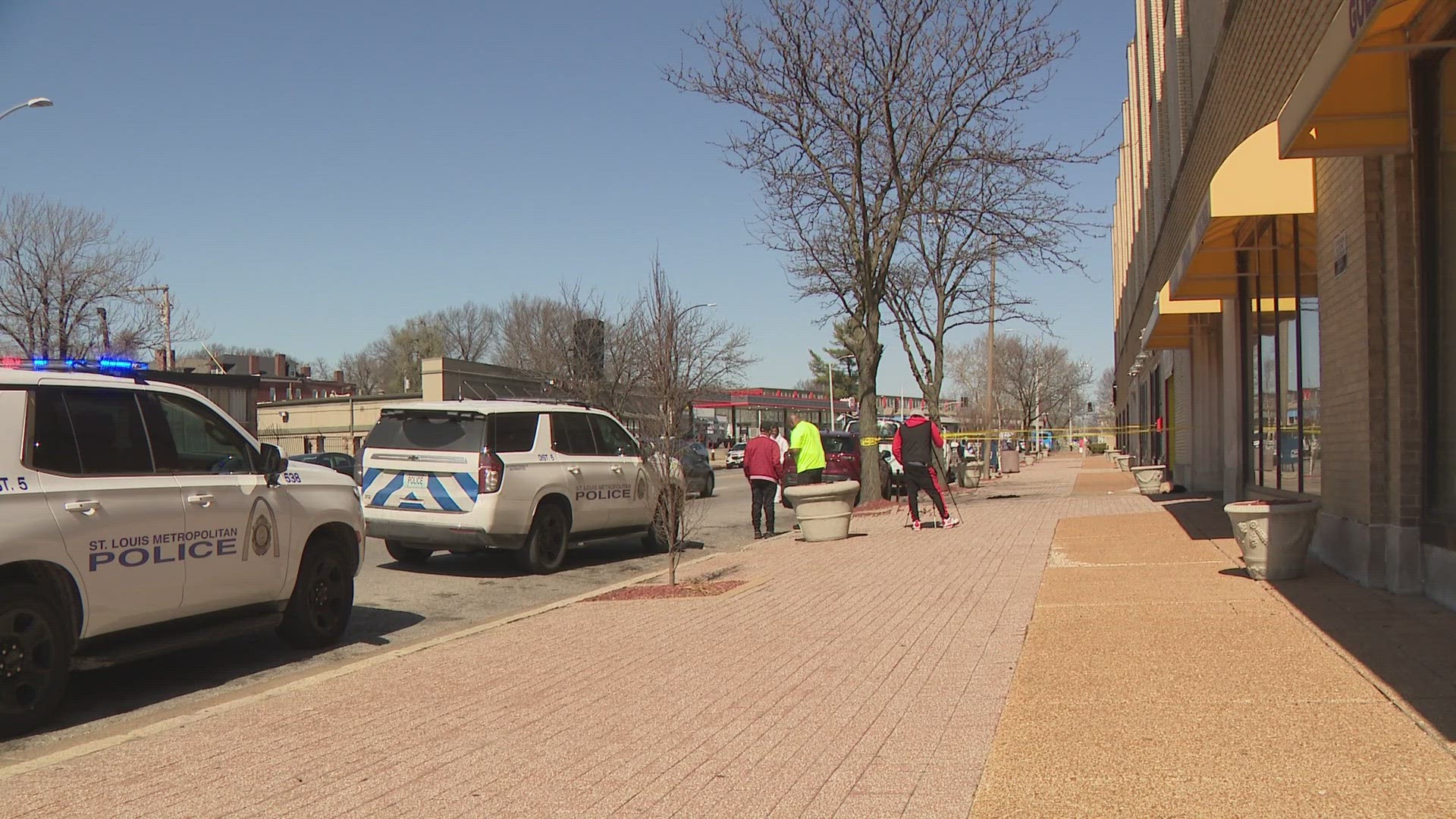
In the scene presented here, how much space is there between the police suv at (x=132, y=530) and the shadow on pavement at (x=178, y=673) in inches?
11.4

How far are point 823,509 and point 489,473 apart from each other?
5.19 m

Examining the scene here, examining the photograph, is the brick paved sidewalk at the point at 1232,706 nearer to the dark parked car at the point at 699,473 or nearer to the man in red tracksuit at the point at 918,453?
the man in red tracksuit at the point at 918,453

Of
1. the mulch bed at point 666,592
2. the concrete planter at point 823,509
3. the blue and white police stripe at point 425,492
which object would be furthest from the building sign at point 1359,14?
the concrete planter at point 823,509

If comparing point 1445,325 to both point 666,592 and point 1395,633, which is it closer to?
point 1395,633

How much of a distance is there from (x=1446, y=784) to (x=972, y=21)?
17.3 meters

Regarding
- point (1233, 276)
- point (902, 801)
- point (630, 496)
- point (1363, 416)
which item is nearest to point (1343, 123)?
point (1363, 416)

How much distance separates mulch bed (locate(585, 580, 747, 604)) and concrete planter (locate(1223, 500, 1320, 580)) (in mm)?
4437

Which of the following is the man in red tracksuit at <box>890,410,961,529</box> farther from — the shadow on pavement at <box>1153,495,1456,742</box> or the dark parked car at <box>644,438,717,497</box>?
the dark parked car at <box>644,438,717,497</box>

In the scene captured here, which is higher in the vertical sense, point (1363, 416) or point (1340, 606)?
point (1363, 416)

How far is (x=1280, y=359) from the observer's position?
41.1 feet

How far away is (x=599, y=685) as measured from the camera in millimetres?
6699

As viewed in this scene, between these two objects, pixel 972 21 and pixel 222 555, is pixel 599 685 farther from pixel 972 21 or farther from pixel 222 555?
pixel 972 21

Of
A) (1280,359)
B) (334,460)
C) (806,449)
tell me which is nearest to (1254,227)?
(1280,359)

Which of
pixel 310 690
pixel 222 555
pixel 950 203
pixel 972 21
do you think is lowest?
pixel 310 690
